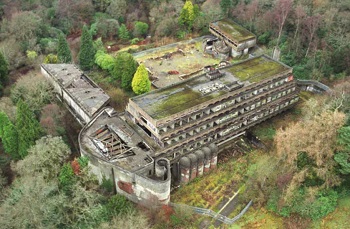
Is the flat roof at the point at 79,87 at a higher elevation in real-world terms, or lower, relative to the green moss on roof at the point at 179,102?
lower

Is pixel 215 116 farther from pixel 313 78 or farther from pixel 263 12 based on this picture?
pixel 263 12

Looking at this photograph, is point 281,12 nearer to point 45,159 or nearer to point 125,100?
point 125,100

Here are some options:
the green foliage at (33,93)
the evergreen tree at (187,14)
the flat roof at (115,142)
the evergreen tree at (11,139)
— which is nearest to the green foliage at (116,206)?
the flat roof at (115,142)

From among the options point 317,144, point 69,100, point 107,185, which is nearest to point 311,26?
point 317,144

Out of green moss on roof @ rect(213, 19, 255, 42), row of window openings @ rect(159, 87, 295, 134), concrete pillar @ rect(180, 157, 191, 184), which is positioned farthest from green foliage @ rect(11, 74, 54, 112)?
green moss on roof @ rect(213, 19, 255, 42)

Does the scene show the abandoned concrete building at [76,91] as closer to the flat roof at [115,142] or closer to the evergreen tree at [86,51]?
the flat roof at [115,142]
